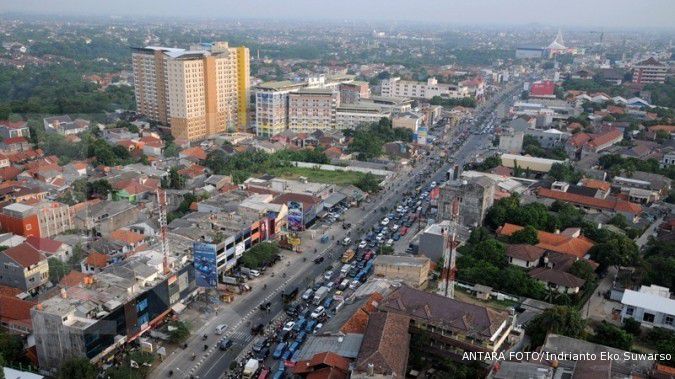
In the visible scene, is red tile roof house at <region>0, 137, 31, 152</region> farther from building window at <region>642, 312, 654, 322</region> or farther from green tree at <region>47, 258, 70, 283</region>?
building window at <region>642, 312, 654, 322</region>

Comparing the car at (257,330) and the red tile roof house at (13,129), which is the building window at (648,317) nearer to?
the car at (257,330)

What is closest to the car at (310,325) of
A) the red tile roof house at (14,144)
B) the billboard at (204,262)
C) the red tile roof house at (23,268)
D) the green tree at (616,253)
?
the billboard at (204,262)

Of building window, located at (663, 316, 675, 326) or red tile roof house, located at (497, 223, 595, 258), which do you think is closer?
building window, located at (663, 316, 675, 326)

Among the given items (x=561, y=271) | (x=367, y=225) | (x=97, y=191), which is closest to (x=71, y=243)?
(x=97, y=191)

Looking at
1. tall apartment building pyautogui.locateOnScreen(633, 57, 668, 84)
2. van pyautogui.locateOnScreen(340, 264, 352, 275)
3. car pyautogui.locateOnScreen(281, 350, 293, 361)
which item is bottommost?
car pyautogui.locateOnScreen(281, 350, 293, 361)

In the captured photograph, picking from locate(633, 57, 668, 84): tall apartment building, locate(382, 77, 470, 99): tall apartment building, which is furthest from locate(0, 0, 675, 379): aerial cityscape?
locate(633, 57, 668, 84): tall apartment building

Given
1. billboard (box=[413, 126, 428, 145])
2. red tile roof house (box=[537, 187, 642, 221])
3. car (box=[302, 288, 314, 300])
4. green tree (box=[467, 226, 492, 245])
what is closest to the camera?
car (box=[302, 288, 314, 300])

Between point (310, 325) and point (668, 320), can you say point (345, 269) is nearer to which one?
point (310, 325)
